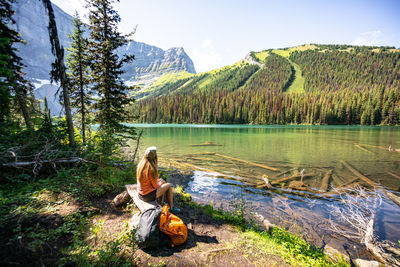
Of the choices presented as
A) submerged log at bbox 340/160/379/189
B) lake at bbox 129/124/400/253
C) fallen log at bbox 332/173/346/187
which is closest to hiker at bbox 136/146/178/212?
lake at bbox 129/124/400/253

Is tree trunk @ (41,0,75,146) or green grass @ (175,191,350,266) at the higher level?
tree trunk @ (41,0,75,146)

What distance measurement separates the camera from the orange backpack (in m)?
3.67

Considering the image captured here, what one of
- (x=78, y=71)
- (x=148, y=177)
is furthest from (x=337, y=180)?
(x=78, y=71)

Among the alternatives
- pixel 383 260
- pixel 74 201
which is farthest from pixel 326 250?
pixel 74 201

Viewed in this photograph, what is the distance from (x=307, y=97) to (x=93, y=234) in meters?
117

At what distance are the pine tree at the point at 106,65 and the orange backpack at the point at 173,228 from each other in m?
6.84

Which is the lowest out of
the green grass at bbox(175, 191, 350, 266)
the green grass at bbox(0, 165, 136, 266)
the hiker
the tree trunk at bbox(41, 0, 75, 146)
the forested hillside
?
the green grass at bbox(175, 191, 350, 266)

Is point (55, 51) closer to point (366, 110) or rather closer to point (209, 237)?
point (209, 237)

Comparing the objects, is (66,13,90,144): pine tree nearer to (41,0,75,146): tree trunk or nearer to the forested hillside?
(41,0,75,146): tree trunk

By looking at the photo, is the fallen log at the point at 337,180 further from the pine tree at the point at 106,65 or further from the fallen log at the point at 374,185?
the pine tree at the point at 106,65

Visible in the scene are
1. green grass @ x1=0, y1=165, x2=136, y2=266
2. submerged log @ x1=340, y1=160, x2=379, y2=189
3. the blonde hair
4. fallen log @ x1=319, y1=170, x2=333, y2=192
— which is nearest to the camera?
green grass @ x1=0, y1=165, x2=136, y2=266

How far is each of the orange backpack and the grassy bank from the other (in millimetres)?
208

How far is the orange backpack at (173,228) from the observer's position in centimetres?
367

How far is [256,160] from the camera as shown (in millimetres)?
15375
